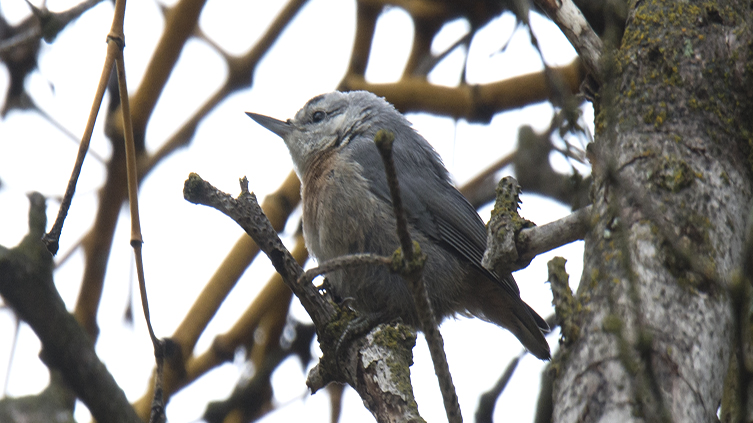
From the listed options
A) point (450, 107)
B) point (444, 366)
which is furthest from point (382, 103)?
point (444, 366)

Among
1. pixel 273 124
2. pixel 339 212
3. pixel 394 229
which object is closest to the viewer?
pixel 394 229

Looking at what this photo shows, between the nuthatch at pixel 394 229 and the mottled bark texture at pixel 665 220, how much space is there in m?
1.41

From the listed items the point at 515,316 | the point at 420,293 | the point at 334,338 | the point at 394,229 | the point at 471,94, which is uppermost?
the point at 471,94

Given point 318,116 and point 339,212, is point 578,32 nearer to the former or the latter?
point 339,212

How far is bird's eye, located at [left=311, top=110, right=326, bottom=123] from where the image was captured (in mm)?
4859

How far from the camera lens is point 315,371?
3043mm

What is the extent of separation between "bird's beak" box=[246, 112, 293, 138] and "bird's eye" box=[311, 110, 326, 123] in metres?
0.17

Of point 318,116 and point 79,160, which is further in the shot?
point 318,116

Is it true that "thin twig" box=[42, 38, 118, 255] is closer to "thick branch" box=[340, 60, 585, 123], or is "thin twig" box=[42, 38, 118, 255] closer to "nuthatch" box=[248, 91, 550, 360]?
"nuthatch" box=[248, 91, 550, 360]

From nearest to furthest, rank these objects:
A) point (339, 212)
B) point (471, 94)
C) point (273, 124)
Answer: point (339, 212), point (471, 94), point (273, 124)

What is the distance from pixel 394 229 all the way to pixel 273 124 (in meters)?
1.62

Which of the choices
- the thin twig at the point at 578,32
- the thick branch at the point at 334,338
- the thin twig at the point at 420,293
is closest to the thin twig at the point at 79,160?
the thick branch at the point at 334,338

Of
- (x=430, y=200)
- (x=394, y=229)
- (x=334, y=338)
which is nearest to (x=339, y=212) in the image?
(x=394, y=229)

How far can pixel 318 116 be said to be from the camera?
4.88 metres
